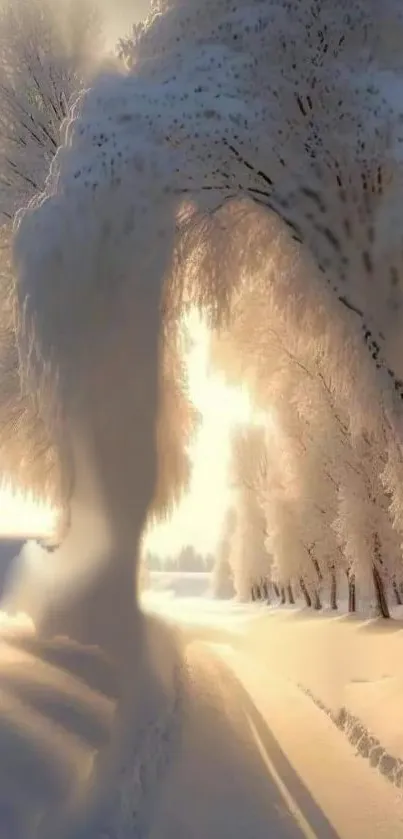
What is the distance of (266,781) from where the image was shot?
374 cm

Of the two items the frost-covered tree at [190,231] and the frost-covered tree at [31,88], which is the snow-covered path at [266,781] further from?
the frost-covered tree at [31,88]

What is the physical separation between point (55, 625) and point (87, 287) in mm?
2074

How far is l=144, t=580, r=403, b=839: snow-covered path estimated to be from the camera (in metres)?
3.21

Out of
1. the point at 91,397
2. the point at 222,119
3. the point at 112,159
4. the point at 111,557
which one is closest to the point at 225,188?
the point at 222,119

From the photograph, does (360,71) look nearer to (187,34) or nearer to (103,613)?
(187,34)

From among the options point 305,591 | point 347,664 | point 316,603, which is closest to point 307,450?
point 347,664

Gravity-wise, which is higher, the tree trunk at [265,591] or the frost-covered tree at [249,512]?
the frost-covered tree at [249,512]

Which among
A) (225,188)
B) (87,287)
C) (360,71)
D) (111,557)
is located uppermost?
(360,71)

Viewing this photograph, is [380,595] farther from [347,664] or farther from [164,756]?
[164,756]

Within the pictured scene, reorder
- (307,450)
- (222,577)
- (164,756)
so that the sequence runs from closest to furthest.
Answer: (164,756) → (307,450) → (222,577)

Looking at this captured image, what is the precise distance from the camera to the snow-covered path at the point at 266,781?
3213 millimetres

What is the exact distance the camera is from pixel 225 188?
16.0ft

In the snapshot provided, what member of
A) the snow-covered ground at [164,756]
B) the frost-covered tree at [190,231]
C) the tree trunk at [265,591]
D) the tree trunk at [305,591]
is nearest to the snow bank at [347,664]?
the snow-covered ground at [164,756]

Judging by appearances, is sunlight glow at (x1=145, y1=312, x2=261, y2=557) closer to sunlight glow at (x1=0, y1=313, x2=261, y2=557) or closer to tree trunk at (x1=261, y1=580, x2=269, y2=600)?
sunlight glow at (x1=0, y1=313, x2=261, y2=557)
